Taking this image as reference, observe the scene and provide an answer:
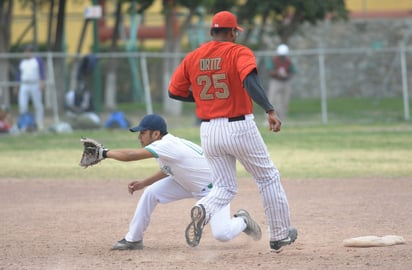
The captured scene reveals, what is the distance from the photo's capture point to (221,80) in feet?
25.7

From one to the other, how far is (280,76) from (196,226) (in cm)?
1613

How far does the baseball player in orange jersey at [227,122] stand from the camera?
7777 millimetres

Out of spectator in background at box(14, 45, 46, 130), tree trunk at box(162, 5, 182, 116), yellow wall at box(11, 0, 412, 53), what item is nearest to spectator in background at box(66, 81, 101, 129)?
spectator in background at box(14, 45, 46, 130)

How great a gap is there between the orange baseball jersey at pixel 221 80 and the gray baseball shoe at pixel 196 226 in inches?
30.2

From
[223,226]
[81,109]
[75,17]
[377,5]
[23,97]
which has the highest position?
[75,17]

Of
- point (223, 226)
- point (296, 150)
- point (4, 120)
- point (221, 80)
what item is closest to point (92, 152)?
point (221, 80)

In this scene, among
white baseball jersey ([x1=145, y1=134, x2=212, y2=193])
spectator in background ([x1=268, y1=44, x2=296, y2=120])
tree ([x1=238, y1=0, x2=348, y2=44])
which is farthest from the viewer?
tree ([x1=238, y1=0, x2=348, y2=44])

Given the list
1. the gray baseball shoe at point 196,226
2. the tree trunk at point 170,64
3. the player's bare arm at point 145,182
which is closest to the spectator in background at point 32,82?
the tree trunk at point 170,64

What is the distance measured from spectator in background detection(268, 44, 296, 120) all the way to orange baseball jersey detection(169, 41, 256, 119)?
15432mm

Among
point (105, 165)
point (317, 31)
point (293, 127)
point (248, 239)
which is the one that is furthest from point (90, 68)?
point (248, 239)

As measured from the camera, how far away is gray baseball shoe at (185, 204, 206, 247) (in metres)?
7.77

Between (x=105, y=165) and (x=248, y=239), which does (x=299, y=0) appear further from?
(x=248, y=239)

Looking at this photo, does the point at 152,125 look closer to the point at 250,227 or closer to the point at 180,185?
the point at 180,185

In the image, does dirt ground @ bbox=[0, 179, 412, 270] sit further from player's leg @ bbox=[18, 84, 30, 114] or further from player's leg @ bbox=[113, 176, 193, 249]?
player's leg @ bbox=[18, 84, 30, 114]
